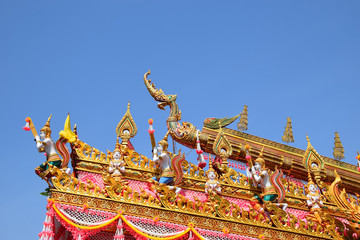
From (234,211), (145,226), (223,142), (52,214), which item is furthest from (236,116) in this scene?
(52,214)

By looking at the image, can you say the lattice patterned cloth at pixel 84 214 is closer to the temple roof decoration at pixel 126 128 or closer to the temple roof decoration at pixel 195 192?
the temple roof decoration at pixel 195 192

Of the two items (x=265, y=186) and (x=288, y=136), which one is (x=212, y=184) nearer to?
(x=265, y=186)

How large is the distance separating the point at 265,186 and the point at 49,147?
17.0 ft

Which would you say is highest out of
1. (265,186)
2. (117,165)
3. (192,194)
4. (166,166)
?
(265,186)

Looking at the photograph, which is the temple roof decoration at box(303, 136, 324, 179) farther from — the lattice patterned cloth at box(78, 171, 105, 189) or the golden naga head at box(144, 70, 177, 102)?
the lattice patterned cloth at box(78, 171, 105, 189)

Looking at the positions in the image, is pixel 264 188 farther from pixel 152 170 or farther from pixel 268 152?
pixel 152 170

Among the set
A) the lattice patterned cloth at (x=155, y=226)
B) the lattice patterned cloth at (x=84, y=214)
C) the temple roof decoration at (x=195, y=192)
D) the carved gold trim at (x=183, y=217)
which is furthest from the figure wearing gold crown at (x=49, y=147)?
the lattice patterned cloth at (x=155, y=226)

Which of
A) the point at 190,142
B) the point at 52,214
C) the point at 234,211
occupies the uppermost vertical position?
the point at 190,142

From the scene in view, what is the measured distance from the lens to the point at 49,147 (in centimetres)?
1190

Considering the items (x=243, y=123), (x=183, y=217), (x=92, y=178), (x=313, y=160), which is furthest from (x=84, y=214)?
(x=313, y=160)

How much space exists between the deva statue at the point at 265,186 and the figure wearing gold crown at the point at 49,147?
14.8ft

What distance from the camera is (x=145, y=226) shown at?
11.5 m

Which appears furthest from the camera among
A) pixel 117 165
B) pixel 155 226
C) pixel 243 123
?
pixel 243 123

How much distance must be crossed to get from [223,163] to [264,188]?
4.24 ft
